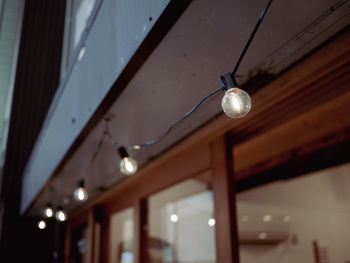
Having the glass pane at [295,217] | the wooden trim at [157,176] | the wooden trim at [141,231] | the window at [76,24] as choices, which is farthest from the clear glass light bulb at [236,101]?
the glass pane at [295,217]

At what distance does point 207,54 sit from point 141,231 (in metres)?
2.99

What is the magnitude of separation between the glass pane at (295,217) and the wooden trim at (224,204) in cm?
235

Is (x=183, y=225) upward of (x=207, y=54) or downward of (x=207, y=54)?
downward

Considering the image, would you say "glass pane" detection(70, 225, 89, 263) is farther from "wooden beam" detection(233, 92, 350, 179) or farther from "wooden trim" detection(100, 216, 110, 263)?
"wooden beam" detection(233, 92, 350, 179)

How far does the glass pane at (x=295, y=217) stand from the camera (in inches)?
192

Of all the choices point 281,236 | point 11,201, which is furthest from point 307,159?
point 11,201

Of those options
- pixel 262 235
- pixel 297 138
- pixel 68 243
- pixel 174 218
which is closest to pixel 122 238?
pixel 68 243

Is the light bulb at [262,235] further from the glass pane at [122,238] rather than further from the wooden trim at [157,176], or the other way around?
the glass pane at [122,238]

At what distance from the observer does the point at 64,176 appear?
4484 mm

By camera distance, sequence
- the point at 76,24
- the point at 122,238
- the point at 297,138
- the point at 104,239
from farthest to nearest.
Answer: the point at 122,238 → the point at 104,239 → the point at 76,24 → the point at 297,138

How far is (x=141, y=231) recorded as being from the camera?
4309 mm

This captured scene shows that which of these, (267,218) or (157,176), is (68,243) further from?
(157,176)

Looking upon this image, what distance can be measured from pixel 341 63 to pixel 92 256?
5084 millimetres

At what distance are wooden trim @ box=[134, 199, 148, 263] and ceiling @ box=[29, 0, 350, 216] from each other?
1539mm
